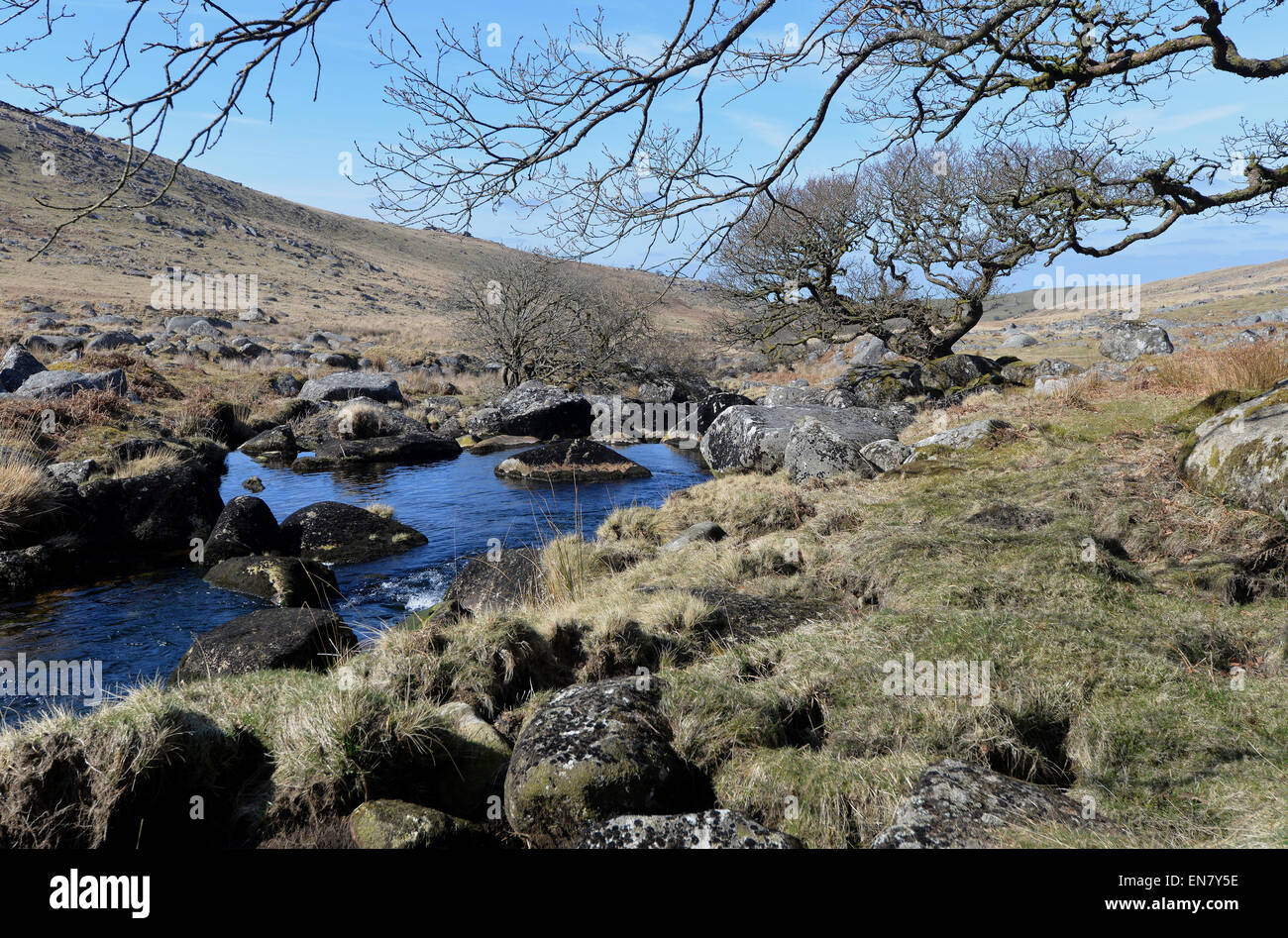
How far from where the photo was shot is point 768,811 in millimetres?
4148

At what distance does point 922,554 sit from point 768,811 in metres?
3.92

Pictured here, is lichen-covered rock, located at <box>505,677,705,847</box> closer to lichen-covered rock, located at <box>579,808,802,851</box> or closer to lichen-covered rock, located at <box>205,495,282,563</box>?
lichen-covered rock, located at <box>579,808,802,851</box>

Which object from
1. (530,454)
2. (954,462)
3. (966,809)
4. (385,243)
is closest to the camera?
(966,809)

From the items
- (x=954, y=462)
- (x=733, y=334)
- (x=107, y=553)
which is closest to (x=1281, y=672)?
(x=954, y=462)

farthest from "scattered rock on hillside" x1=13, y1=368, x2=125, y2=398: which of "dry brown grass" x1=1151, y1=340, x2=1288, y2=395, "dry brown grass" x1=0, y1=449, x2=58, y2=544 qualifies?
"dry brown grass" x1=1151, y1=340, x2=1288, y2=395

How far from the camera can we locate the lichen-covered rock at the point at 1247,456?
664cm

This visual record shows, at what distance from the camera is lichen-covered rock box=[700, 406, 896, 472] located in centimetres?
1413

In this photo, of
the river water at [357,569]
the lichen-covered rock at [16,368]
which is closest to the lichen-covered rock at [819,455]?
the river water at [357,569]

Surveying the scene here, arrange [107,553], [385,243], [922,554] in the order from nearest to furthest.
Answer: [922,554]
[107,553]
[385,243]

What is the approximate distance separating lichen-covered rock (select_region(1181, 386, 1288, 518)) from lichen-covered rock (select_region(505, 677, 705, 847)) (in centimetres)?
605

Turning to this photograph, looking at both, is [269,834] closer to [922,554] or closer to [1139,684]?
[1139,684]

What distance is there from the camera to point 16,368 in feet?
65.7

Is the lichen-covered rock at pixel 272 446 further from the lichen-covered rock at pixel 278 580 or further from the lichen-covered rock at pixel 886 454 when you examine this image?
the lichen-covered rock at pixel 886 454

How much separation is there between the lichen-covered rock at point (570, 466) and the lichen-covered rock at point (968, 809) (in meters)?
14.4
